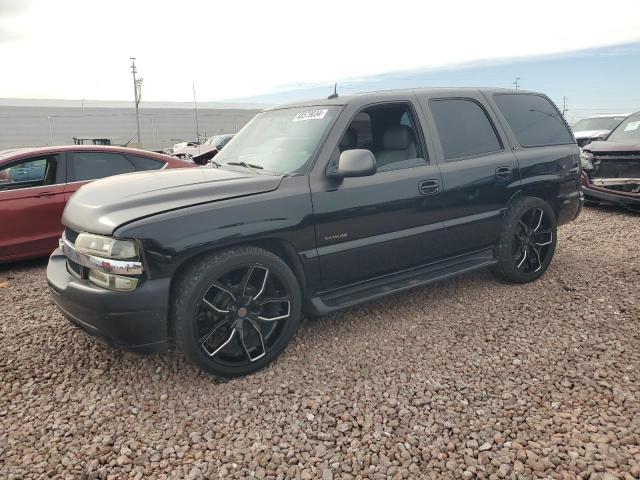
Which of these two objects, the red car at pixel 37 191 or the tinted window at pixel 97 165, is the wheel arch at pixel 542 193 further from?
the red car at pixel 37 191

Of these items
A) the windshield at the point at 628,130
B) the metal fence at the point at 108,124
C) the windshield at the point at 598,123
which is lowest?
the windshield at the point at 628,130

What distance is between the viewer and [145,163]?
237 inches

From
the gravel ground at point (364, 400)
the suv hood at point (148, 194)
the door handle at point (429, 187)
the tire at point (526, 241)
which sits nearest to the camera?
the gravel ground at point (364, 400)

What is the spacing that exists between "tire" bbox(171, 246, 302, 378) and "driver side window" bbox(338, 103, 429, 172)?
49.9 inches

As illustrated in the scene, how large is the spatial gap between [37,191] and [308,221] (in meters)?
3.80

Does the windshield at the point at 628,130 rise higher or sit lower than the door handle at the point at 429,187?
higher

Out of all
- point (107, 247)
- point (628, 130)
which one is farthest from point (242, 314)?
point (628, 130)

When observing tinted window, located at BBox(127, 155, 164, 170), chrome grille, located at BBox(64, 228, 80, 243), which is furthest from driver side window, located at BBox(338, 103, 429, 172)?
tinted window, located at BBox(127, 155, 164, 170)

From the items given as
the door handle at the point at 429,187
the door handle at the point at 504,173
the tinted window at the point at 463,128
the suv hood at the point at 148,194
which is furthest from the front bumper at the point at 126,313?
the door handle at the point at 504,173

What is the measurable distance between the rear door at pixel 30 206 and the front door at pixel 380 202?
3.66 meters

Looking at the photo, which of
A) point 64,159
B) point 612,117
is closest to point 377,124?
point 64,159

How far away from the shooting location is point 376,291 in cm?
348

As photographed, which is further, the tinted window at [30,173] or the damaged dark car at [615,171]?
the damaged dark car at [615,171]

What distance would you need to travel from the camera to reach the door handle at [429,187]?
3.67 meters
